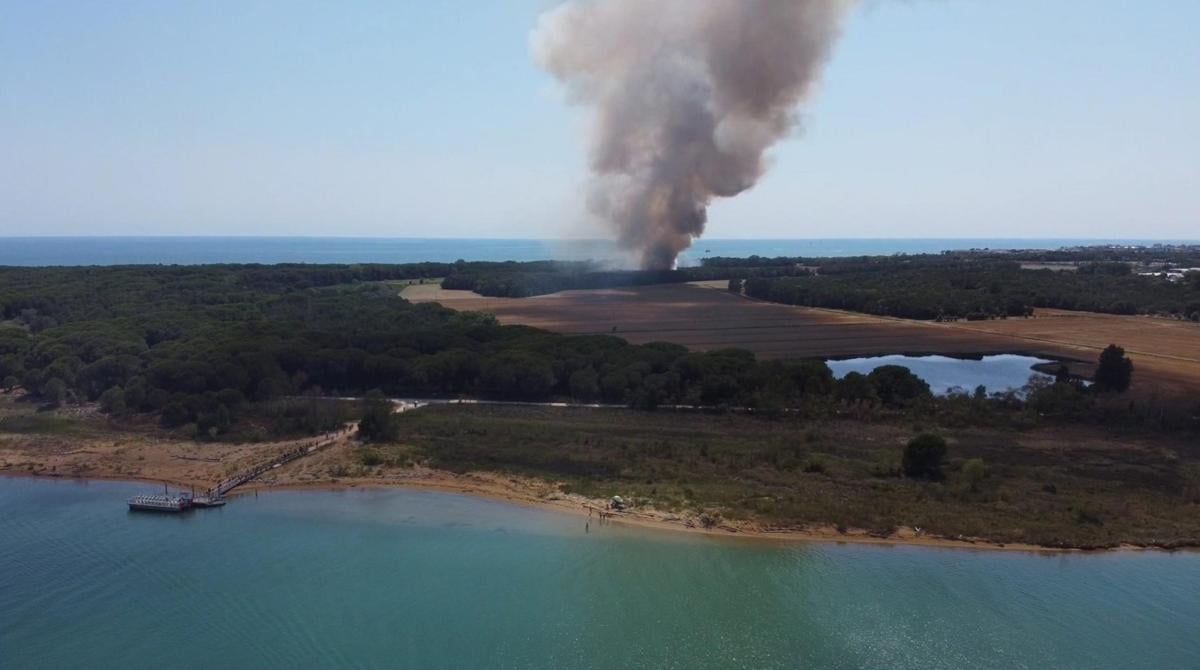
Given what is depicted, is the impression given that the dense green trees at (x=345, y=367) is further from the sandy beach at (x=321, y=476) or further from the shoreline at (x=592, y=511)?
the shoreline at (x=592, y=511)

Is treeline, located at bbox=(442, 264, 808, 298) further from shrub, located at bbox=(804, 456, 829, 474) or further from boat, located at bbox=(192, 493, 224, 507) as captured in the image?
boat, located at bbox=(192, 493, 224, 507)

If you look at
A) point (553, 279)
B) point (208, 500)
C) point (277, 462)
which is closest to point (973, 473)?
point (277, 462)

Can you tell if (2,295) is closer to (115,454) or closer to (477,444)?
(115,454)

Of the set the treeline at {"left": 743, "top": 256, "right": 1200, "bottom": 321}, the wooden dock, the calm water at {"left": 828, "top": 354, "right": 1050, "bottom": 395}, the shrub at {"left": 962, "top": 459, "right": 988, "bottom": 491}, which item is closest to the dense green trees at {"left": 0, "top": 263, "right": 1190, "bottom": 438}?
the wooden dock

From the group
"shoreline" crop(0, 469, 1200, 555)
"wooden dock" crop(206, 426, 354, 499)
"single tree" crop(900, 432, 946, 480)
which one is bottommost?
"shoreline" crop(0, 469, 1200, 555)

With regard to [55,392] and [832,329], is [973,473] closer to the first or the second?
[832,329]

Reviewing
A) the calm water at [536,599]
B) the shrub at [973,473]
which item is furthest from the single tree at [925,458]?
the calm water at [536,599]
